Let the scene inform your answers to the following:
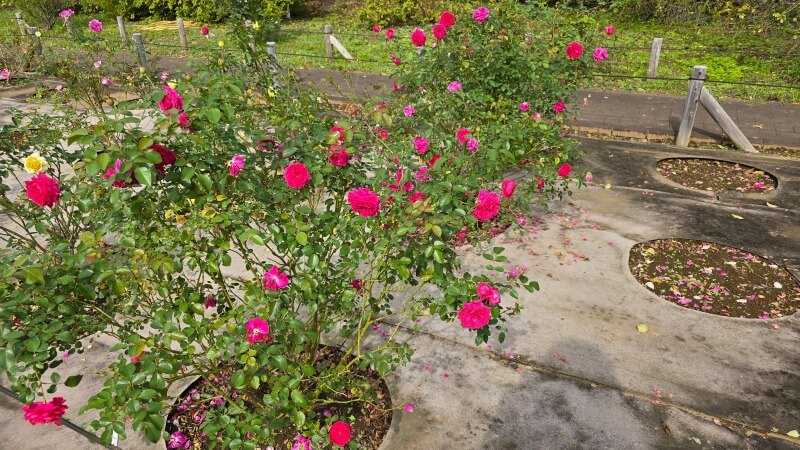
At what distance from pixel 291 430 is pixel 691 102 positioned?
6.20 m

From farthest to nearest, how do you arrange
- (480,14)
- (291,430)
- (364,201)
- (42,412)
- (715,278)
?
1. (480,14)
2. (715,278)
3. (291,430)
4. (364,201)
5. (42,412)

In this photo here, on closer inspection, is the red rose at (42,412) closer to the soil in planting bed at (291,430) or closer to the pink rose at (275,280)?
the pink rose at (275,280)

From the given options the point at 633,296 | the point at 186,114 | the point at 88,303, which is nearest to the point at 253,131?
the point at 186,114

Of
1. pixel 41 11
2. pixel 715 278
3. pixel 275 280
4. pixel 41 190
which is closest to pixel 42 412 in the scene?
pixel 41 190

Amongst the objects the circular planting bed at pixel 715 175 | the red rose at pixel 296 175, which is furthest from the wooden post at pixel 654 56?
the red rose at pixel 296 175

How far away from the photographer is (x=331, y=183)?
232 cm

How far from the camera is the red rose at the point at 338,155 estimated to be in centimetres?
210

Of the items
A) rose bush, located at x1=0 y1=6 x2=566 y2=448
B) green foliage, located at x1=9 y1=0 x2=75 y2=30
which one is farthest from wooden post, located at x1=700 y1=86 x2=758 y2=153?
green foliage, located at x1=9 y1=0 x2=75 y2=30

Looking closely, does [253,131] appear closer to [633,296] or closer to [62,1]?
[633,296]

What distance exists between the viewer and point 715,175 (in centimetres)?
589

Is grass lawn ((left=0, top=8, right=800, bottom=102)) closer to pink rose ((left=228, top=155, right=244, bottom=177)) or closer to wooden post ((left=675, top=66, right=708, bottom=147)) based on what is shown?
wooden post ((left=675, top=66, right=708, bottom=147))

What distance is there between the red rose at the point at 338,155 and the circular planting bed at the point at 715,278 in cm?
292

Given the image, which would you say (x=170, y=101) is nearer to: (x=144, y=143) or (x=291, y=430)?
(x=144, y=143)

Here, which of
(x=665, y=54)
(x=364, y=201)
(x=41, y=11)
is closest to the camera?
(x=364, y=201)
